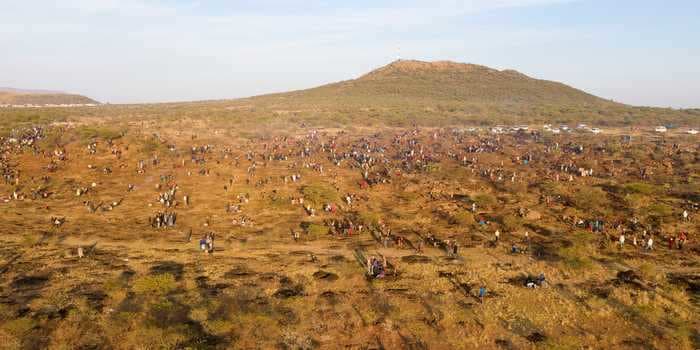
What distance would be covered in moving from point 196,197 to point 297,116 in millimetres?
80883

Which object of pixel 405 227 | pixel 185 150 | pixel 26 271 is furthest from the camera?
pixel 185 150

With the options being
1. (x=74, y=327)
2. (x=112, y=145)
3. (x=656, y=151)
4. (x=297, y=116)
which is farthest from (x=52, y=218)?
(x=297, y=116)

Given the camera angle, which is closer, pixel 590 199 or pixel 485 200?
pixel 590 199

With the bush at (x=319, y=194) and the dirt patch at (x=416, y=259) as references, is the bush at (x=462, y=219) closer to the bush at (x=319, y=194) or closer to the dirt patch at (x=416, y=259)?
the dirt patch at (x=416, y=259)

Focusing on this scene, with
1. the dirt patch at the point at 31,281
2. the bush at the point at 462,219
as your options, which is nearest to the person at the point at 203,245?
the dirt patch at the point at 31,281

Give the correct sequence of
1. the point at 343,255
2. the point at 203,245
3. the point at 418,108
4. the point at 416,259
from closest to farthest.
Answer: the point at 416,259 < the point at 343,255 < the point at 203,245 < the point at 418,108

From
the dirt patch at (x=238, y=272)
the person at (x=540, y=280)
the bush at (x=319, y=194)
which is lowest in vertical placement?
the dirt patch at (x=238, y=272)

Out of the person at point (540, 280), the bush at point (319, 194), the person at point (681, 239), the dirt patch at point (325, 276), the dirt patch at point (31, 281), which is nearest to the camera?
the dirt patch at point (31, 281)

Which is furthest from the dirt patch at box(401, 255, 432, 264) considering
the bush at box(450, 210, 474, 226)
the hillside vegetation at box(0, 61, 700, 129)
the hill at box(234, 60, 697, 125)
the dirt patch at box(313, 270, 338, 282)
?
the hill at box(234, 60, 697, 125)

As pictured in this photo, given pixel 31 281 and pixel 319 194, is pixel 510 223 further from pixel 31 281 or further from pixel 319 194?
pixel 31 281

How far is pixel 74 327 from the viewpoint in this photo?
18.9 meters

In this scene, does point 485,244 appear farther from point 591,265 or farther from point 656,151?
point 656,151

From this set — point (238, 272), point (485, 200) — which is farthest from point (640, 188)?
point (238, 272)

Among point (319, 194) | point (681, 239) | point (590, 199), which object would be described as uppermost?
point (590, 199)
